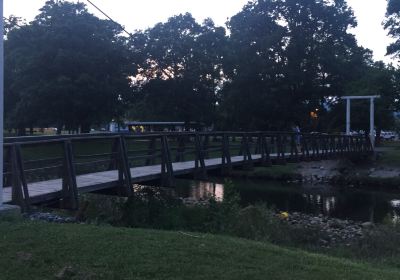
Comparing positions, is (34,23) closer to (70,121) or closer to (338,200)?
(70,121)

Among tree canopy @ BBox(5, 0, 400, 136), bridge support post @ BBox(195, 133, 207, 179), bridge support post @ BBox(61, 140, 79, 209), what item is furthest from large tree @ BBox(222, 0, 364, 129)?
bridge support post @ BBox(61, 140, 79, 209)

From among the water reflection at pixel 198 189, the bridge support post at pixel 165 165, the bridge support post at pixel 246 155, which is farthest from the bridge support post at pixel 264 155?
the bridge support post at pixel 165 165

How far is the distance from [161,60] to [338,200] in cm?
2946

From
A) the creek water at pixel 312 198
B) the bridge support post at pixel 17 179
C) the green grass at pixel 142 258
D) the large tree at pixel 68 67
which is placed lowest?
the creek water at pixel 312 198

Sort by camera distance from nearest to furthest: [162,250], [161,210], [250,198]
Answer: [162,250] → [161,210] → [250,198]

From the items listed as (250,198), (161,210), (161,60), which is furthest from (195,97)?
(161,210)

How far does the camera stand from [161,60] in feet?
178

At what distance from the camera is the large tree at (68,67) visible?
43.0 meters

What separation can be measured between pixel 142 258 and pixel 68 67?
39.6 meters

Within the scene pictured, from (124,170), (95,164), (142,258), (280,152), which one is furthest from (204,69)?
(142,258)

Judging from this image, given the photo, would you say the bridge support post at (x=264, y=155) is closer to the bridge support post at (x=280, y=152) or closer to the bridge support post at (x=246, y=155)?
the bridge support post at (x=280, y=152)

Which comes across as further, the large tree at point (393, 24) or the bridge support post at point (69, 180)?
the large tree at point (393, 24)

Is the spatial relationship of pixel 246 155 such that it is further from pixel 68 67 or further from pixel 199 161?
pixel 68 67

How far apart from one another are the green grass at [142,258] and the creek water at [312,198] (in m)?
15.6
